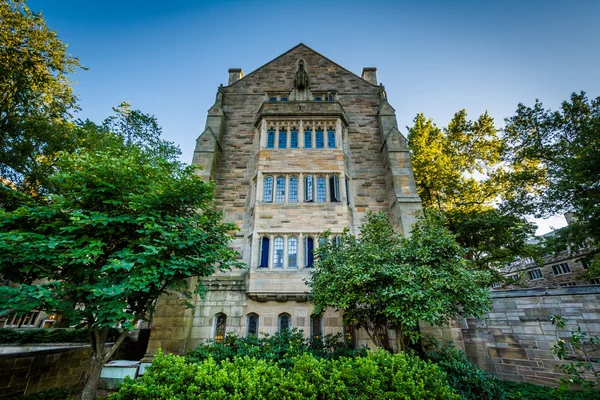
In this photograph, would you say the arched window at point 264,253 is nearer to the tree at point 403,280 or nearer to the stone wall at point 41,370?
the tree at point 403,280

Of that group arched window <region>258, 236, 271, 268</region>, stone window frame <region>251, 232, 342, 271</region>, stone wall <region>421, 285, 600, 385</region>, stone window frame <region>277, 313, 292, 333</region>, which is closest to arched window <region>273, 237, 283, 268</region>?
stone window frame <region>251, 232, 342, 271</region>

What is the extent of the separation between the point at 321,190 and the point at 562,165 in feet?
46.9

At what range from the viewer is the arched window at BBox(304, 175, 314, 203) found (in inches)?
527

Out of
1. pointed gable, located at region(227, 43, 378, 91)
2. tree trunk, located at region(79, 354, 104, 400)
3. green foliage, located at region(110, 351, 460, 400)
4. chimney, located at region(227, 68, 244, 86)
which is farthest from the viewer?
chimney, located at region(227, 68, 244, 86)

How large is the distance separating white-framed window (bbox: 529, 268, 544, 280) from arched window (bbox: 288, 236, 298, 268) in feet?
123

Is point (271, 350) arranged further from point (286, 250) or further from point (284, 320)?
point (286, 250)

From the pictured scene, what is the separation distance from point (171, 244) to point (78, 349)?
22.5 ft

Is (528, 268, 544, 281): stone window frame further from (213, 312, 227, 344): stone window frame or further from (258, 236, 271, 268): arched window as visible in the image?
(213, 312, 227, 344): stone window frame

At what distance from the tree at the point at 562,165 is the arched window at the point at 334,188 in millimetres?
12267

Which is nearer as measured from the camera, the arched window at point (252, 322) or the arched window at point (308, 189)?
the arched window at point (252, 322)

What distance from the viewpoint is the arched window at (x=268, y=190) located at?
13.5 metres

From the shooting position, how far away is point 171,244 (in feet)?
23.0

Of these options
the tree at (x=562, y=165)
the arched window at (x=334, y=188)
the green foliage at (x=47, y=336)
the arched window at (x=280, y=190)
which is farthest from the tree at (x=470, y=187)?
the green foliage at (x=47, y=336)

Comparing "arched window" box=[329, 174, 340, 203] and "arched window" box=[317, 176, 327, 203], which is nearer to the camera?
"arched window" box=[329, 174, 340, 203]
